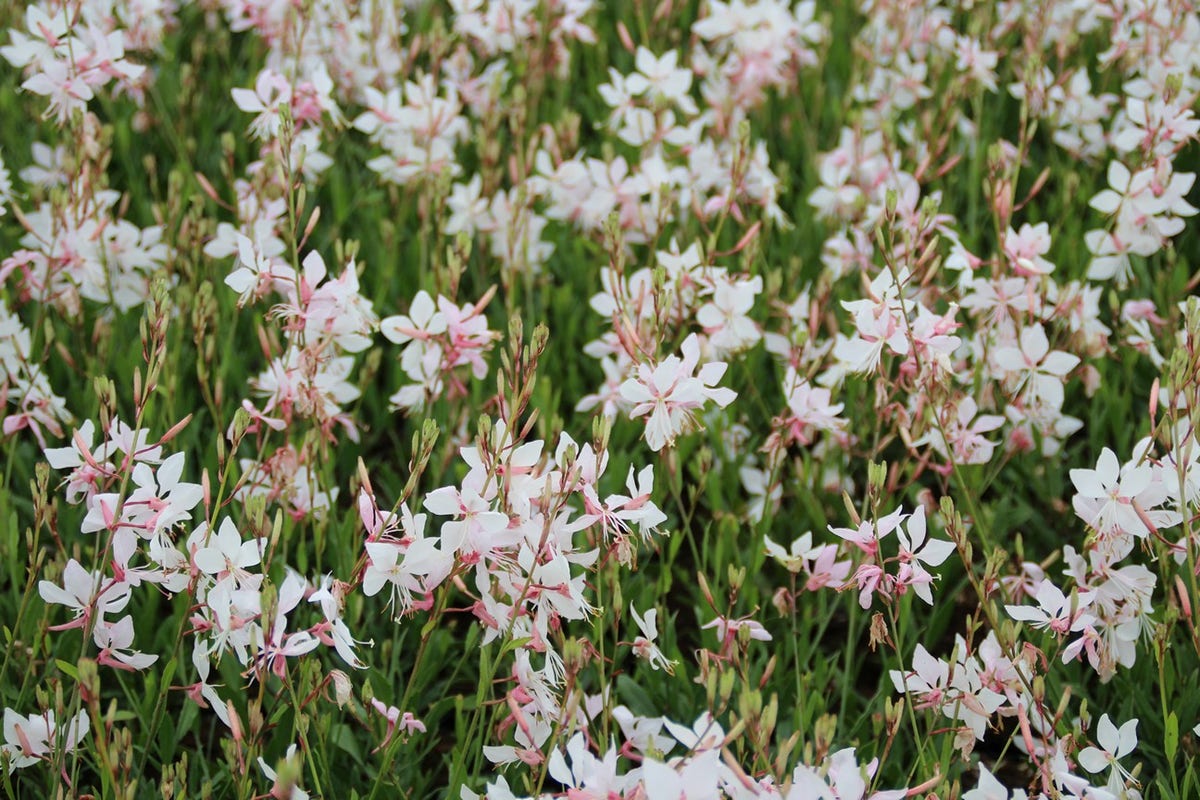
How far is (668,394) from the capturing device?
1775 mm

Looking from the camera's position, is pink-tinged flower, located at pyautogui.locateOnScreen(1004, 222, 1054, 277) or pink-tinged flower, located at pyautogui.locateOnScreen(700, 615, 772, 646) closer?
pink-tinged flower, located at pyautogui.locateOnScreen(700, 615, 772, 646)

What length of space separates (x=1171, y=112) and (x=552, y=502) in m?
1.76

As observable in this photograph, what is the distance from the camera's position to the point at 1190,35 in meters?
3.48

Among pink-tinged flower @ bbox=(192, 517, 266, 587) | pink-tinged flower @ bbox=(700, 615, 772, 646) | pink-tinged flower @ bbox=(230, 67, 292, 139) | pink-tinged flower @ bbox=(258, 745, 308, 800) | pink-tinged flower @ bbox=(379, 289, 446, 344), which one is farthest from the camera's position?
pink-tinged flower @ bbox=(230, 67, 292, 139)

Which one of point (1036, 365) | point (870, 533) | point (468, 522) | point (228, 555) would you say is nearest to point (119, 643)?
point (228, 555)

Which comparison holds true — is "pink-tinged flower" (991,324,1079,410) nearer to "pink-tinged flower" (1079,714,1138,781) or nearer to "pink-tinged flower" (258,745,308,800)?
"pink-tinged flower" (1079,714,1138,781)

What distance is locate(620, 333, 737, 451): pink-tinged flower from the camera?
5.74 feet

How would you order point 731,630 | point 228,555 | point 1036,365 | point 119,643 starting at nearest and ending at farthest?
point 228,555 → point 119,643 → point 731,630 → point 1036,365

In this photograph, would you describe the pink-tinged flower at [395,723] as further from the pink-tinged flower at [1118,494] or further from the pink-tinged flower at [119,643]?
the pink-tinged flower at [1118,494]

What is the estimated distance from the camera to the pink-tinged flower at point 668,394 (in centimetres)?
→ 175

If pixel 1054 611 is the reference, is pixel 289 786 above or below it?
above

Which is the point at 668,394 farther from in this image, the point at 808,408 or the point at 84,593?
the point at 84,593

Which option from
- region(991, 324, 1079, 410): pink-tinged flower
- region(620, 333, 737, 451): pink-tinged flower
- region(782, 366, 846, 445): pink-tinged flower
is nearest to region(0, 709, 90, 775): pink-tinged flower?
region(620, 333, 737, 451): pink-tinged flower

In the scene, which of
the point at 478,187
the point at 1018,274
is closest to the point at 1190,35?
the point at 1018,274
